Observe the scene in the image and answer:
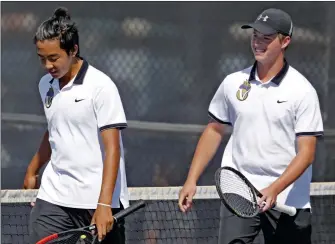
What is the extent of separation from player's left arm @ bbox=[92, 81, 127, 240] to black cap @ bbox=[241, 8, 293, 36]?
2.32 ft

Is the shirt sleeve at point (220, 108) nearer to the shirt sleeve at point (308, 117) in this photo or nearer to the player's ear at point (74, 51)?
the shirt sleeve at point (308, 117)

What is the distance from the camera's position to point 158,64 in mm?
7184

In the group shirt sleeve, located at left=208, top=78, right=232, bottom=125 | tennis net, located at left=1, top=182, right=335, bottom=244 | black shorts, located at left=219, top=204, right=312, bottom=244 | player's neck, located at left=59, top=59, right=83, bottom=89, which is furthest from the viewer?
tennis net, located at left=1, top=182, right=335, bottom=244

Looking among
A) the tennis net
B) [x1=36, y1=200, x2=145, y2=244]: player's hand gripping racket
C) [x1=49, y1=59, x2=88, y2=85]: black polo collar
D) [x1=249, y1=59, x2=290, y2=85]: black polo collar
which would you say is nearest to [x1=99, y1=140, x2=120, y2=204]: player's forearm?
[x1=36, y1=200, x2=145, y2=244]: player's hand gripping racket

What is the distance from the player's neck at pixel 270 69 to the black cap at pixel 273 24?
0.12 m

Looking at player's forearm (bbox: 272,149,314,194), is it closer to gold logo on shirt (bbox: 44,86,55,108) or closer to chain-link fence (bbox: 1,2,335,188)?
gold logo on shirt (bbox: 44,86,55,108)

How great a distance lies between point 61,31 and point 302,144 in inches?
44.5

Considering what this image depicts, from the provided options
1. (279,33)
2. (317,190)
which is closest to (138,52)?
(317,190)

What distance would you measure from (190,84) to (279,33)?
2311 mm

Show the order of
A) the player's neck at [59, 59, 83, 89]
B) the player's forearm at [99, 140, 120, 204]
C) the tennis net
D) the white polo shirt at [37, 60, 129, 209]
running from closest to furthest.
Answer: the player's forearm at [99, 140, 120, 204]
the white polo shirt at [37, 60, 129, 209]
the player's neck at [59, 59, 83, 89]
the tennis net

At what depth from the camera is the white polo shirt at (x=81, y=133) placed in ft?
15.3

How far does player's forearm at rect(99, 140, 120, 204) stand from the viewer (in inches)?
180

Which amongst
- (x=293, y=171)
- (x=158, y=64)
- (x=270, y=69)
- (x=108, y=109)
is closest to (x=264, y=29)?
(x=270, y=69)

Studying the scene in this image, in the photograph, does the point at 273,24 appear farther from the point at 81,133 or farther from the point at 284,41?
the point at 81,133
